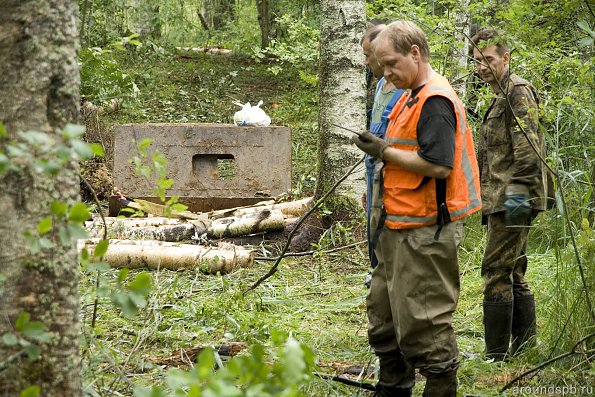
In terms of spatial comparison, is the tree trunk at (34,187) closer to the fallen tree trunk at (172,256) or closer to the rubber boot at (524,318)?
the rubber boot at (524,318)

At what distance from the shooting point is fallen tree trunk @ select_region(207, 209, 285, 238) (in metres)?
8.53

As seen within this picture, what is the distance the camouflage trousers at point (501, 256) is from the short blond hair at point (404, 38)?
1.49 m

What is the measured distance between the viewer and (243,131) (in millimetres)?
10117

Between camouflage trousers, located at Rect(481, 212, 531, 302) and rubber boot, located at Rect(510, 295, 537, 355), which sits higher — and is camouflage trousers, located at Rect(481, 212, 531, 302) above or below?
above

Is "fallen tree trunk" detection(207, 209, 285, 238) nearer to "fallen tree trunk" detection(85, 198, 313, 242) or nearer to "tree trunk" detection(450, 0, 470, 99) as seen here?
"fallen tree trunk" detection(85, 198, 313, 242)

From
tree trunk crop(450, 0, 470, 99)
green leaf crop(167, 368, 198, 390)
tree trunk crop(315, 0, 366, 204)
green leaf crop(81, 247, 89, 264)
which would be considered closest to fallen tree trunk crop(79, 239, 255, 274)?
tree trunk crop(315, 0, 366, 204)

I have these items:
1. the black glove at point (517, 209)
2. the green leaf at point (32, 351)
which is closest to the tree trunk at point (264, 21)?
the black glove at point (517, 209)

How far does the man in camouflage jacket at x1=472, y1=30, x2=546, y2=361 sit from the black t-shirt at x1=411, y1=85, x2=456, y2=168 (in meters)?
1.19

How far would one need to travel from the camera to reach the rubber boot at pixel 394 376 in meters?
4.27

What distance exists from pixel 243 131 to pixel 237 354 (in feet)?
18.0

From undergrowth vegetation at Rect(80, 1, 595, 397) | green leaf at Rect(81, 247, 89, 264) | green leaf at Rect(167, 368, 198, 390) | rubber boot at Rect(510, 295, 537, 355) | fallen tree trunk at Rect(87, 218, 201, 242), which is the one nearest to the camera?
green leaf at Rect(167, 368, 198, 390)

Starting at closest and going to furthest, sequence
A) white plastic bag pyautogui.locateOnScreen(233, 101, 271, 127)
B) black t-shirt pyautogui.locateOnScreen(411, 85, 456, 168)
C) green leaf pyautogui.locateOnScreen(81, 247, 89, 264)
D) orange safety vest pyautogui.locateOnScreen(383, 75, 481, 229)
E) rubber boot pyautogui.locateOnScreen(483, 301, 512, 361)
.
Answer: green leaf pyautogui.locateOnScreen(81, 247, 89, 264)
black t-shirt pyautogui.locateOnScreen(411, 85, 456, 168)
orange safety vest pyautogui.locateOnScreen(383, 75, 481, 229)
rubber boot pyautogui.locateOnScreen(483, 301, 512, 361)
white plastic bag pyautogui.locateOnScreen(233, 101, 271, 127)

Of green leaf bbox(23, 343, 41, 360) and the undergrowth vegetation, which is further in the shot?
the undergrowth vegetation

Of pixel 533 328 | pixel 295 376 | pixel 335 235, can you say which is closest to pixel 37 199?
pixel 295 376
